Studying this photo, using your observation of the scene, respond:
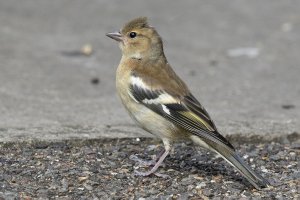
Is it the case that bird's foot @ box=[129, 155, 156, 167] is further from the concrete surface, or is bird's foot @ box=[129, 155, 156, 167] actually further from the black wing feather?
the concrete surface

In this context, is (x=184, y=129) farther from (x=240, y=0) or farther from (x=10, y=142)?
(x=240, y=0)

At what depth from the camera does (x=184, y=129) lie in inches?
237

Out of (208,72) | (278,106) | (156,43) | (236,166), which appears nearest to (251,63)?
(208,72)

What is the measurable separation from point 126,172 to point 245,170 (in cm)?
96

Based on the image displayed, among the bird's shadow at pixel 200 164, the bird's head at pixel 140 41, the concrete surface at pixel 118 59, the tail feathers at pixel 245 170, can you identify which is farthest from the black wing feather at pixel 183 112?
Answer: the concrete surface at pixel 118 59

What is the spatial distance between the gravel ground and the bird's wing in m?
0.42

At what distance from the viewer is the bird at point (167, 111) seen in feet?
19.2

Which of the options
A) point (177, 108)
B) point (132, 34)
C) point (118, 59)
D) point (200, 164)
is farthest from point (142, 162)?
point (118, 59)

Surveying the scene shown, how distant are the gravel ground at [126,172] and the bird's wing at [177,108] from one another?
42 centimetres

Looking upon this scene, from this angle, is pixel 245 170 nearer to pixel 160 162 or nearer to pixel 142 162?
pixel 160 162

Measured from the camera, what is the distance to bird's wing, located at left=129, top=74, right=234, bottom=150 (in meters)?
5.90

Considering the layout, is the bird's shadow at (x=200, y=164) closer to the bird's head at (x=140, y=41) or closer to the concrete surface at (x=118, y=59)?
the concrete surface at (x=118, y=59)

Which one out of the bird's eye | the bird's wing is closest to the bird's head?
the bird's eye

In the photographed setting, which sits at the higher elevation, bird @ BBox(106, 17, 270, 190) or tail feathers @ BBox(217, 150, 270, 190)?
bird @ BBox(106, 17, 270, 190)
